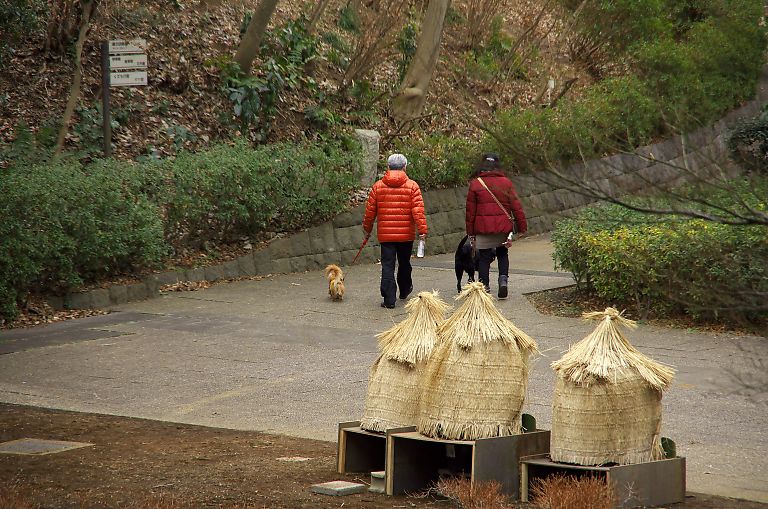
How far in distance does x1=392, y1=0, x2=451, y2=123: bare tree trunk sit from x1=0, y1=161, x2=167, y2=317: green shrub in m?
8.10

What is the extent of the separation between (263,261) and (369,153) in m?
3.44

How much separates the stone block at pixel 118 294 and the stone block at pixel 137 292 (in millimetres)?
64

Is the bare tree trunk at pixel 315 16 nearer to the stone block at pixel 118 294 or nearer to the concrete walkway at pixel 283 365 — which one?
the concrete walkway at pixel 283 365

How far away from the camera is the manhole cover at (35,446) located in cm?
692

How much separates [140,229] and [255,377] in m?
4.23

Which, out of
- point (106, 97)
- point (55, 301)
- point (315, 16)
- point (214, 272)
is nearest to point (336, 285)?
point (214, 272)

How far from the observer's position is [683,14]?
82.6 feet

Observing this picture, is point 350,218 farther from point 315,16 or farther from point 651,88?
point 651,88

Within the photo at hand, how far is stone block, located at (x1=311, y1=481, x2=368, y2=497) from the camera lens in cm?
585

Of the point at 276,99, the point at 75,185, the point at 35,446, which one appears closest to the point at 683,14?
the point at 276,99

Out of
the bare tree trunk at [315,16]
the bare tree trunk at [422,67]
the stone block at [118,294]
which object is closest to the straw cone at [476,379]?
the stone block at [118,294]

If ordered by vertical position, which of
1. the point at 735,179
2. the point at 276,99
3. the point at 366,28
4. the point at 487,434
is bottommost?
the point at 487,434

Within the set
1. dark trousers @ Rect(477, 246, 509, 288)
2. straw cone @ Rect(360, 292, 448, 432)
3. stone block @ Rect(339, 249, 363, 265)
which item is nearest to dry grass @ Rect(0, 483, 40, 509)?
straw cone @ Rect(360, 292, 448, 432)

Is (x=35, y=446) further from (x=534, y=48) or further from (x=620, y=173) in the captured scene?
(x=534, y=48)
